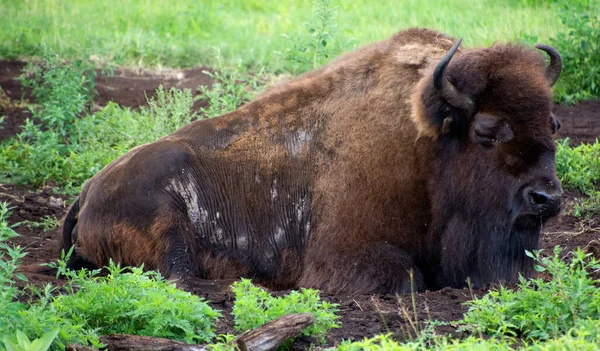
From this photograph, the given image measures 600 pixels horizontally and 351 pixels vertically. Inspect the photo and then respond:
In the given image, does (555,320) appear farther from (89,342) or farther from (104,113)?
(104,113)

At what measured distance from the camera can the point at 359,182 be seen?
673cm

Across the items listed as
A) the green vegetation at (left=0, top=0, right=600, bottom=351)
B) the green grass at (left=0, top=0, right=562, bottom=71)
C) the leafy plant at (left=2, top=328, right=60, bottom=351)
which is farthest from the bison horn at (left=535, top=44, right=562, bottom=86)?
the green grass at (left=0, top=0, right=562, bottom=71)

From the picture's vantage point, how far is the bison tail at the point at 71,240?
22.9 feet

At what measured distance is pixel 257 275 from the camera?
696 cm

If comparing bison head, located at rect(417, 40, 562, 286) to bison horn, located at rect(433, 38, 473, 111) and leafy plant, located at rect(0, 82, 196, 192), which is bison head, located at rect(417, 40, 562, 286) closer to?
bison horn, located at rect(433, 38, 473, 111)

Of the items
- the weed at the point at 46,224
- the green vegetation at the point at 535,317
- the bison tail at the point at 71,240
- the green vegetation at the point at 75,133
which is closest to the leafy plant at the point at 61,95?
the green vegetation at the point at 75,133

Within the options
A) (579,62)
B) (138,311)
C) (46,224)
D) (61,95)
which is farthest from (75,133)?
(579,62)

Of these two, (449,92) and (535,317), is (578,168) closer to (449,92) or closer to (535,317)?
(449,92)

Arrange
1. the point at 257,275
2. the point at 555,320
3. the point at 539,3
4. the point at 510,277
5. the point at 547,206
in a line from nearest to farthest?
the point at 555,320, the point at 547,206, the point at 510,277, the point at 257,275, the point at 539,3

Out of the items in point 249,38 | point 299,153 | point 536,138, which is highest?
point 536,138

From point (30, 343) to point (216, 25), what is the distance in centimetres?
1170

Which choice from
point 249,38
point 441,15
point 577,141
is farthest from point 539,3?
point 577,141

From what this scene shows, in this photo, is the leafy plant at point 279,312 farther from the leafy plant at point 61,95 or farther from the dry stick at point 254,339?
the leafy plant at point 61,95

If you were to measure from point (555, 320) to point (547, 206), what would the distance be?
143cm
